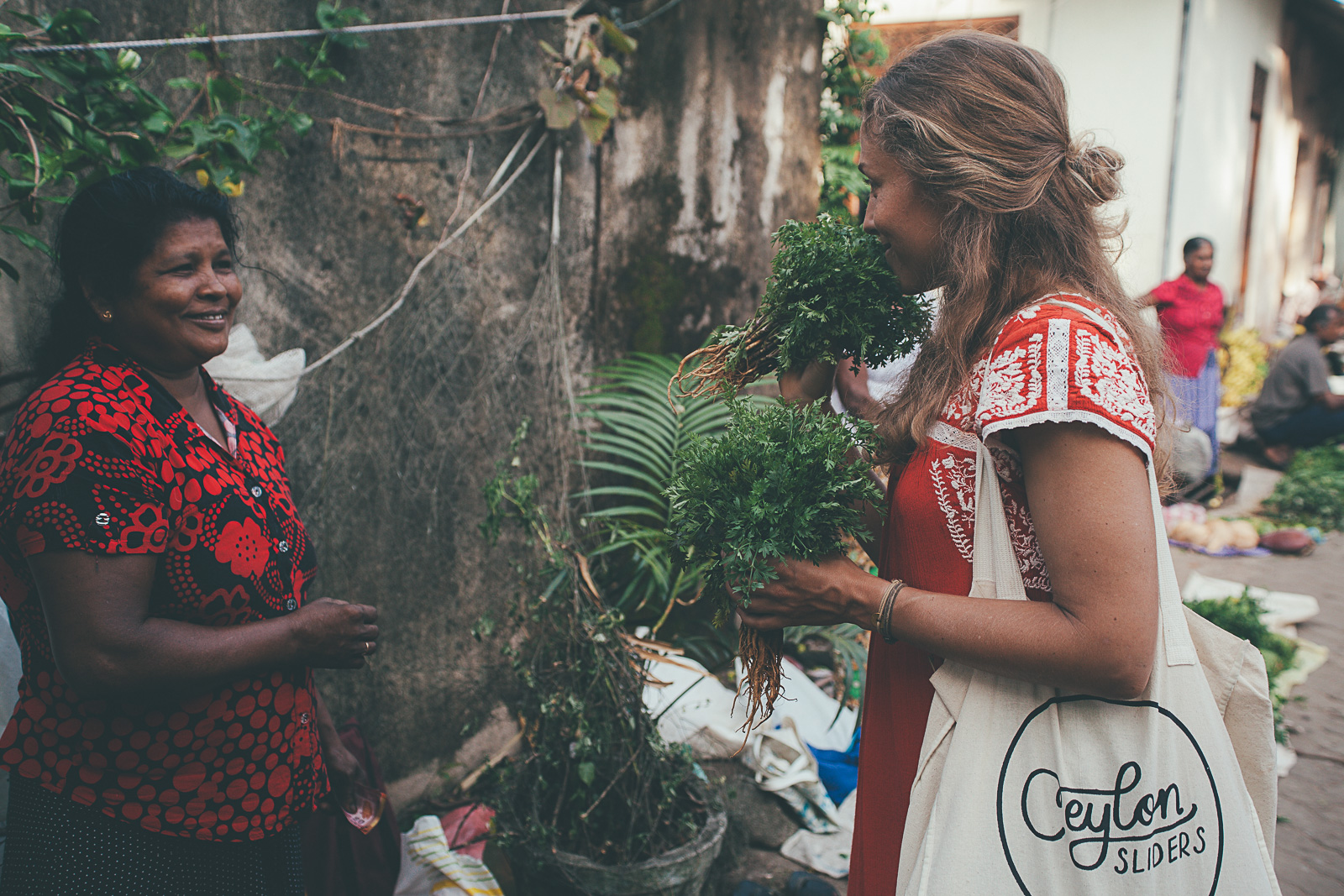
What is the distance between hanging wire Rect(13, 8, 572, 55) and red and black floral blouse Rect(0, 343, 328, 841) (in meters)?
0.88

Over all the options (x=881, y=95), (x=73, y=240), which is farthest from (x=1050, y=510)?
(x=73, y=240)

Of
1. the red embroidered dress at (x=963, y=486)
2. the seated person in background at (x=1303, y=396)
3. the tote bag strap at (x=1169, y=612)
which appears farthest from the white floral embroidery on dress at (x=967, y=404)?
the seated person in background at (x=1303, y=396)

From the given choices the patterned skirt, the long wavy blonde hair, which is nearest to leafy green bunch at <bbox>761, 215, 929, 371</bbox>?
the long wavy blonde hair

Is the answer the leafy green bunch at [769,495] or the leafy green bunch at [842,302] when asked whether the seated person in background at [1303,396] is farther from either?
the leafy green bunch at [769,495]

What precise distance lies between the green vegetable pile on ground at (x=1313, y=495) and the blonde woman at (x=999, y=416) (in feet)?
27.1

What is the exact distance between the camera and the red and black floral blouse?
1414mm

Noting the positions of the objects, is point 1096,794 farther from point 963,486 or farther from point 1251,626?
point 1251,626

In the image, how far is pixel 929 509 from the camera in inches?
55.7

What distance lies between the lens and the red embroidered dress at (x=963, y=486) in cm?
123

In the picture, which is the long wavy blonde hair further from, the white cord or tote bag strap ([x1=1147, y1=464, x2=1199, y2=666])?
the white cord

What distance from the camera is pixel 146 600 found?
4.84 ft

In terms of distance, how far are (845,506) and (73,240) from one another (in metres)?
1.55

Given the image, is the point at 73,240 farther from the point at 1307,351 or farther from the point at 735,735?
the point at 1307,351

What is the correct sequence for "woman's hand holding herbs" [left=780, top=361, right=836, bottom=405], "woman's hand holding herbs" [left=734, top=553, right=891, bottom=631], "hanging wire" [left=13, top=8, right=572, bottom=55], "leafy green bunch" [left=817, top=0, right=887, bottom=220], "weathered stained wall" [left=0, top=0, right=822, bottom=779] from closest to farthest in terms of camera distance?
"woman's hand holding herbs" [left=734, top=553, right=891, bottom=631] → "woman's hand holding herbs" [left=780, top=361, right=836, bottom=405] → "hanging wire" [left=13, top=8, right=572, bottom=55] → "weathered stained wall" [left=0, top=0, right=822, bottom=779] → "leafy green bunch" [left=817, top=0, right=887, bottom=220]
